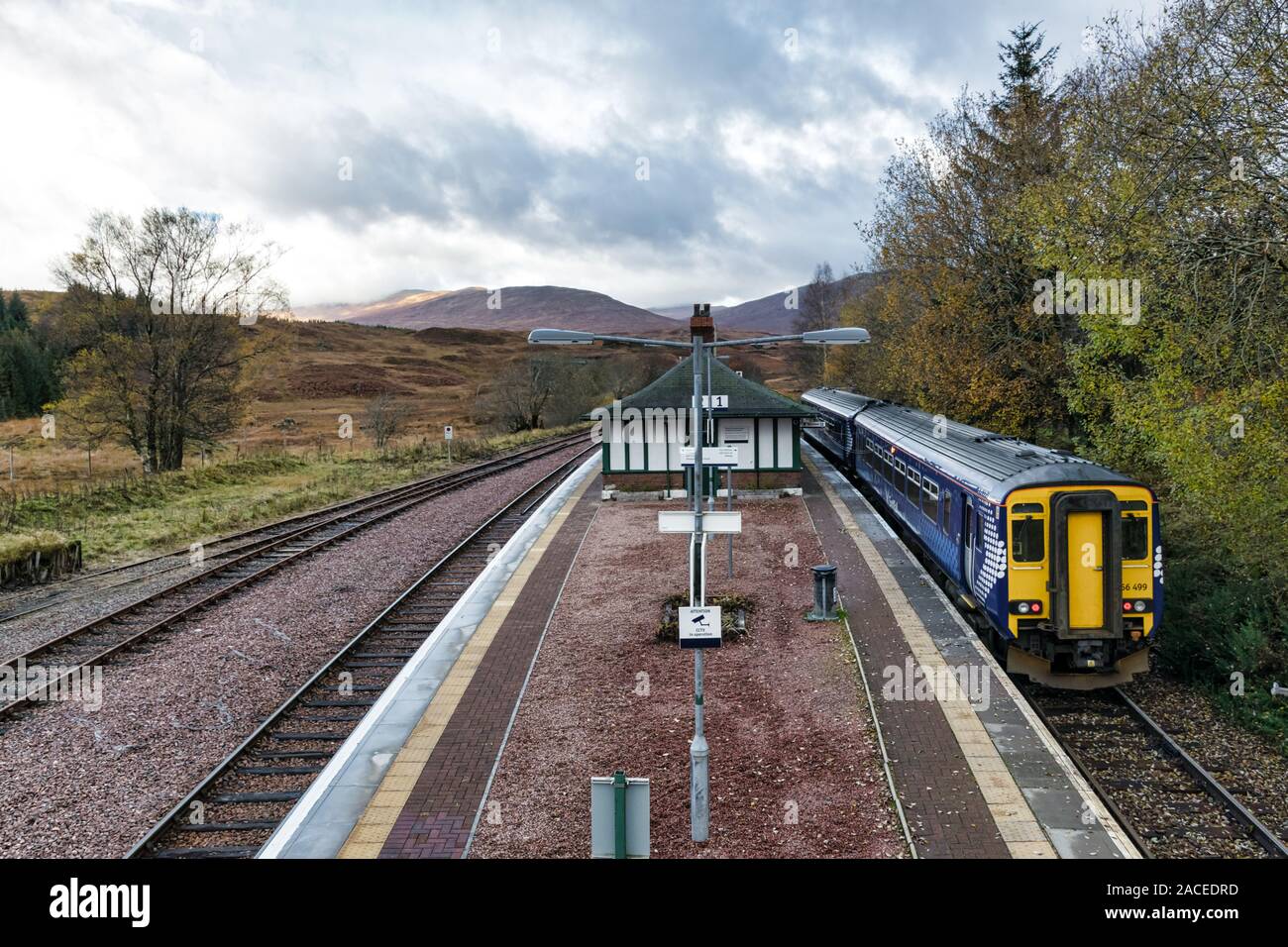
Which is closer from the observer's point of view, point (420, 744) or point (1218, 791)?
point (1218, 791)

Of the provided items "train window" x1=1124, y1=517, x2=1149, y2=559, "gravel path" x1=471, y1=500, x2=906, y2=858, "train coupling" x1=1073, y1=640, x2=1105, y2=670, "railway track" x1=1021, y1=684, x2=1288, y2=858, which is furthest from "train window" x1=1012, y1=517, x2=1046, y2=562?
"gravel path" x1=471, y1=500, x2=906, y2=858

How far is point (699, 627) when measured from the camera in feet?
26.4

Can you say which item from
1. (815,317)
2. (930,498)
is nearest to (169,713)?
(930,498)

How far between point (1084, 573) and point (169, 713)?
12.5 meters

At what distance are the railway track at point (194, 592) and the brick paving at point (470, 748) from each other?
6.10 m

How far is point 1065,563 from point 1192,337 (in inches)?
216

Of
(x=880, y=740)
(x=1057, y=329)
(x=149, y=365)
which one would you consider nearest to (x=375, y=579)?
(x=880, y=740)

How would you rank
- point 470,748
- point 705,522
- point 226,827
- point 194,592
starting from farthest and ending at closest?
point 194,592 → point 470,748 → point 226,827 → point 705,522

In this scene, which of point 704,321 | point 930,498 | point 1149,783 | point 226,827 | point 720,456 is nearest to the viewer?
point 226,827

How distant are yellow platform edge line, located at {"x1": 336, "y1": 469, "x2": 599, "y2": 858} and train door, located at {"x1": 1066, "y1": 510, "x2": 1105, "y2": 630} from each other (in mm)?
8430

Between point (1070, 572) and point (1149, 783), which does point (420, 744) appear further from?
point (1070, 572)

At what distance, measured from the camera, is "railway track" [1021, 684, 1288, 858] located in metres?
8.48

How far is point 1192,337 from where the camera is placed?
1402 cm

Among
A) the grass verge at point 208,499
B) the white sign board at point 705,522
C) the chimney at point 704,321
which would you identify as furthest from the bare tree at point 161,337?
the white sign board at point 705,522
